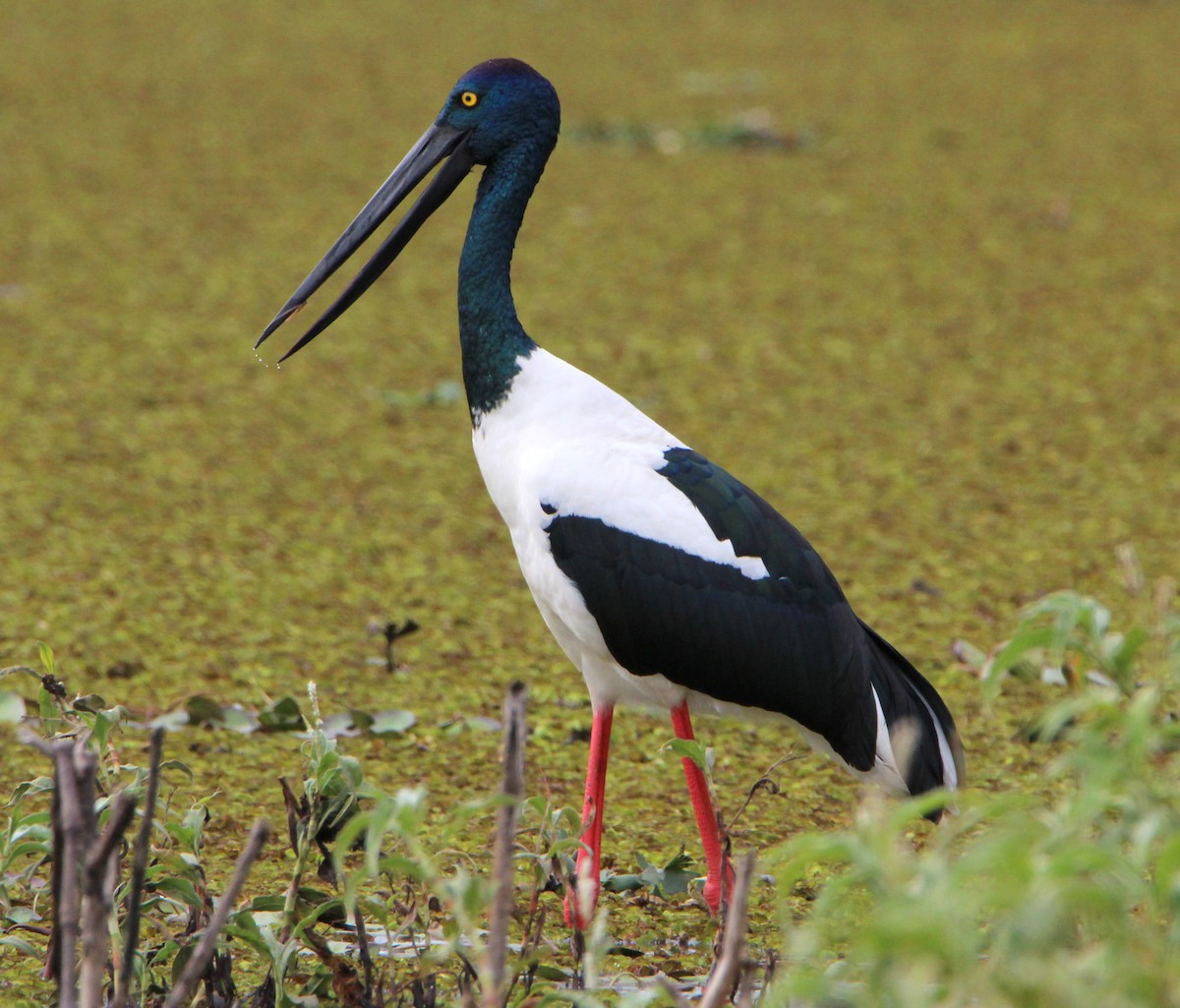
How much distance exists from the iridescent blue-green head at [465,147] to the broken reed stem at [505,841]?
56.5 inches

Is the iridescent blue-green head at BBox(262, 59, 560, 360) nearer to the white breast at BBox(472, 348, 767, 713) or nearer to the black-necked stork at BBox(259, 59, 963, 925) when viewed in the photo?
the black-necked stork at BBox(259, 59, 963, 925)

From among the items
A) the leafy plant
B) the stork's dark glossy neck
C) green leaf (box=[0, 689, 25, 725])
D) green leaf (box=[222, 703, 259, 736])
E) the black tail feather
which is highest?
the stork's dark glossy neck

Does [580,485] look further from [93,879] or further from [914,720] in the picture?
[93,879]

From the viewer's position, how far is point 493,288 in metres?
2.73

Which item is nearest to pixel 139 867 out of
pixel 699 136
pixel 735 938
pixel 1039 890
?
pixel 735 938

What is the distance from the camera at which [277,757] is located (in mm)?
3113

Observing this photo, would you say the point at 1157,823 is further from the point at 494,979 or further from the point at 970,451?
the point at 970,451

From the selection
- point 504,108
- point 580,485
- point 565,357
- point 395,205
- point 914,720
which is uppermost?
point 504,108

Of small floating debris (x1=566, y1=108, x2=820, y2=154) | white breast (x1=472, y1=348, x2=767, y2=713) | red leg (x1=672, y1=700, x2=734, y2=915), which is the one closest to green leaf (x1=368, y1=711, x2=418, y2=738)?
white breast (x1=472, y1=348, x2=767, y2=713)

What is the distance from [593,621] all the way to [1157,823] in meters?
1.35

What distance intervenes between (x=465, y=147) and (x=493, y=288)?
317 millimetres

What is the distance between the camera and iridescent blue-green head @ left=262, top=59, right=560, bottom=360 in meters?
2.86

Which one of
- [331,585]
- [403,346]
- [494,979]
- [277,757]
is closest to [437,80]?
[403,346]

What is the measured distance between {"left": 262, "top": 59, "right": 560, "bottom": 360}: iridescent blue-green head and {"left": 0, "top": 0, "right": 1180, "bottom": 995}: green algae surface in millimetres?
868
